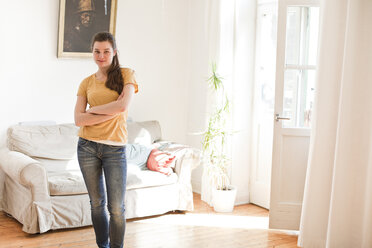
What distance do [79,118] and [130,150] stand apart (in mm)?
1670

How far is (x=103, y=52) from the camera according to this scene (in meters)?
3.05

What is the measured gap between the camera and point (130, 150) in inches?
185

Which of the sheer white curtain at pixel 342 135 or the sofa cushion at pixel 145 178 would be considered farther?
A: the sofa cushion at pixel 145 178

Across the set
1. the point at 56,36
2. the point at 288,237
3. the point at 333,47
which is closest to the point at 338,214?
the point at 288,237

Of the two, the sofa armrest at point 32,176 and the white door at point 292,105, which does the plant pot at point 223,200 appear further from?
the sofa armrest at point 32,176

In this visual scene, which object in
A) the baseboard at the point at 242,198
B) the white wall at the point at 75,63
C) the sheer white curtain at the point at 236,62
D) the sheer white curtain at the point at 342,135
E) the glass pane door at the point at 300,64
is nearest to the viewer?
the sheer white curtain at the point at 342,135

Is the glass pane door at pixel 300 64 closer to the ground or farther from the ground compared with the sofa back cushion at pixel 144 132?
farther from the ground

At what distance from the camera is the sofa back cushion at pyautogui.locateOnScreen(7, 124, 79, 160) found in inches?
172

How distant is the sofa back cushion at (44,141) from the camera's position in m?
4.36

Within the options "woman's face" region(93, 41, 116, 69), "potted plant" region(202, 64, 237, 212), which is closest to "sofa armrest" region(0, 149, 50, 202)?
"woman's face" region(93, 41, 116, 69)

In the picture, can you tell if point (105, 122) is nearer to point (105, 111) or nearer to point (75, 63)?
point (105, 111)

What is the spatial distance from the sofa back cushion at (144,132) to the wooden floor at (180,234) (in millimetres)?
802

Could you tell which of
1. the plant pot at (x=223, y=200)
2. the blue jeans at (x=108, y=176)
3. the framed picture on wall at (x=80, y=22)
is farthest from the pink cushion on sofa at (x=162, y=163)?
the blue jeans at (x=108, y=176)

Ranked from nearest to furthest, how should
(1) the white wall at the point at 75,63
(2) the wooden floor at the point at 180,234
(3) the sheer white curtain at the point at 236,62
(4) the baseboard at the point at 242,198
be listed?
(2) the wooden floor at the point at 180,234, (1) the white wall at the point at 75,63, (3) the sheer white curtain at the point at 236,62, (4) the baseboard at the point at 242,198
